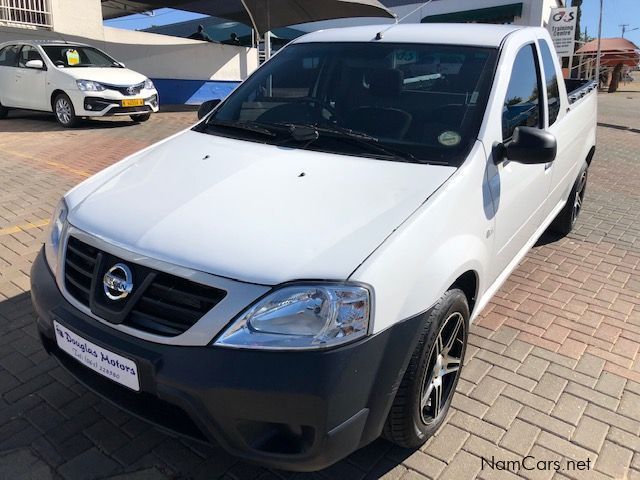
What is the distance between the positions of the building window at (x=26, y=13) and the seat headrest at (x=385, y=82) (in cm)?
1314

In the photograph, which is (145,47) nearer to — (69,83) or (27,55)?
(27,55)

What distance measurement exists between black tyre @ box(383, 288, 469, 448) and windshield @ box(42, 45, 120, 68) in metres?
10.5

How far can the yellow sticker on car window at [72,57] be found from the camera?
35.8ft

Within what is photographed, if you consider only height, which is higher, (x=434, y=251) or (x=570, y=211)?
(x=434, y=251)

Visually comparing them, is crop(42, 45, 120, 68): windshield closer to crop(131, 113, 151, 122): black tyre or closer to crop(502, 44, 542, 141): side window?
crop(131, 113, 151, 122): black tyre


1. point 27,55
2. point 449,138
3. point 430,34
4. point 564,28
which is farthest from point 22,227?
point 564,28

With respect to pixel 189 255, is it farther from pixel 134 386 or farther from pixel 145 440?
pixel 145 440

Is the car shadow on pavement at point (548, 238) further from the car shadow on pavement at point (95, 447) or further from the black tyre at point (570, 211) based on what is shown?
the car shadow on pavement at point (95, 447)

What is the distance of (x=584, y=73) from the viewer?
4069 cm

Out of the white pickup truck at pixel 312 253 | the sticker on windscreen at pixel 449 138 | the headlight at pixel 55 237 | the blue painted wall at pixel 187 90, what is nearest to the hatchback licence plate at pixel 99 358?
the white pickup truck at pixel 312 253

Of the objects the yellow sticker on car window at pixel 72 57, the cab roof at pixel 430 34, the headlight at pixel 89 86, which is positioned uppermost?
the cab roof at pixel 430 34

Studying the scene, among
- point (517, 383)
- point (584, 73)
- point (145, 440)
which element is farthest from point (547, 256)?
point (584, 73)

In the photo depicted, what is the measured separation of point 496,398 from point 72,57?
423 inches

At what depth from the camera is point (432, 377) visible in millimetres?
2420
